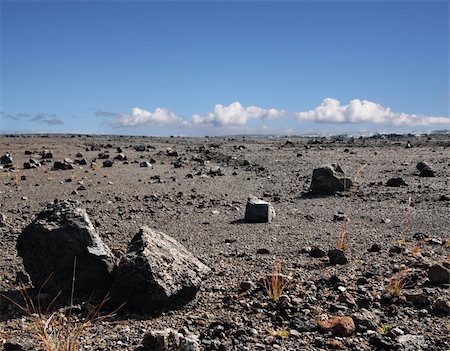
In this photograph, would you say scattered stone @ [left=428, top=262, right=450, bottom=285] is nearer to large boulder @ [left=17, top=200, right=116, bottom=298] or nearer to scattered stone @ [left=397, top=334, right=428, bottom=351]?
scattered stone @ [left=397, top=334, right=428, bottom=351]

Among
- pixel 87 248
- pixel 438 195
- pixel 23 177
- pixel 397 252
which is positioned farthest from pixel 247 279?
pixel 23 177

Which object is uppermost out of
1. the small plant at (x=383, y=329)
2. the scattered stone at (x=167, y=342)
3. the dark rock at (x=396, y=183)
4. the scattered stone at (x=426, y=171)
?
the scattered stone at (x=426, y=171)

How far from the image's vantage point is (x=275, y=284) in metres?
4.90

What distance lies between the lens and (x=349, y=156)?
22.1 m

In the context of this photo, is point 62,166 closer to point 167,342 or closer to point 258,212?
Result: point 258,212

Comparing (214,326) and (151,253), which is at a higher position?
(151,253)

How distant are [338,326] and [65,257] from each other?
281cm

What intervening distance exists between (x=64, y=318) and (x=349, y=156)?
19.2 meters

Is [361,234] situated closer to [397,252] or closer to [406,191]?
[397,252]

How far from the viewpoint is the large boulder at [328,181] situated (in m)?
11.8

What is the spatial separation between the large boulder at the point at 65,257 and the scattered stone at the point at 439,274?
3.44 meters

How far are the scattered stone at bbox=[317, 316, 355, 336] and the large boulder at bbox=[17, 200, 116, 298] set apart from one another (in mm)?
2265

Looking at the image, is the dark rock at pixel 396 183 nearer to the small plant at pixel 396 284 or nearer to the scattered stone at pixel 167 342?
the small plant at pixel 396 284

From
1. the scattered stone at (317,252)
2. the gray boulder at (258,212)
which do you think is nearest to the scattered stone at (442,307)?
the scattered stone at (317,252)
